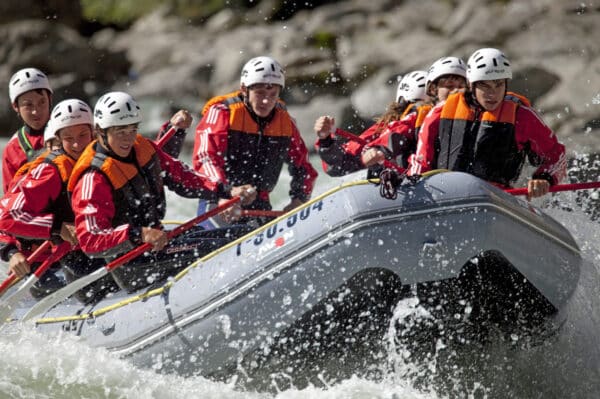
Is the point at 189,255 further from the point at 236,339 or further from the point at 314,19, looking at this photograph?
the point at 314,19

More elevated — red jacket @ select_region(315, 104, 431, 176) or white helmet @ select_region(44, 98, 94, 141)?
red jacket @ select_region(315, 104, 431, 176)

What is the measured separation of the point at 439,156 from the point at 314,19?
37.4ft

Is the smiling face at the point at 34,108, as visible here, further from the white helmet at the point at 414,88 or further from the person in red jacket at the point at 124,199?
the white helmet at the point at 414,88

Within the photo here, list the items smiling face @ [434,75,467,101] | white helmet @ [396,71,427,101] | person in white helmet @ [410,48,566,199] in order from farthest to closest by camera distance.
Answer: white helmet @ [396,71,427,101]
smiling face @ [434,75,467,101]
person in white helmet @ [410,48,566,199]

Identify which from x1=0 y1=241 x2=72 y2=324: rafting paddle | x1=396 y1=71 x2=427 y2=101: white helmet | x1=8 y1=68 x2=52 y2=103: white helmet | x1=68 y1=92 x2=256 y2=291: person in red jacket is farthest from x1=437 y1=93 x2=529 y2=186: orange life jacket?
x1=8 y1=68 x2=52 y2=103: white helmet

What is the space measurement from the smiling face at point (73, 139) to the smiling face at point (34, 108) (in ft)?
3.88

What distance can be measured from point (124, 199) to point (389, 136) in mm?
2200

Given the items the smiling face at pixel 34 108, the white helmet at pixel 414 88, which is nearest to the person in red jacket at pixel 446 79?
the white helmet at pixel 414 88

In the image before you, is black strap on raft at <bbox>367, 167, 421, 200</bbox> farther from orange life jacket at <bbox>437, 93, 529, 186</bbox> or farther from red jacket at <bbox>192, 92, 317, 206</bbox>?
red jacket at <bbox>192, 92, 317, 206</bbox>

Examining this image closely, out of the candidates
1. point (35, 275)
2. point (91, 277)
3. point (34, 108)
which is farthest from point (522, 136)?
point (34, 108)

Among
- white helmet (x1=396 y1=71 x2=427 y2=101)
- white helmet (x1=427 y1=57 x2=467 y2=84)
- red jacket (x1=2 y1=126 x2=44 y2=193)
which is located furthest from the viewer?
white helmet (x1=396 y1=71 x2=427 y2=101)

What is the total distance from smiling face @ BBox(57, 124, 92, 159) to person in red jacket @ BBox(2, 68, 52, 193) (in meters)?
1.01

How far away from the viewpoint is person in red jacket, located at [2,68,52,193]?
6.88m

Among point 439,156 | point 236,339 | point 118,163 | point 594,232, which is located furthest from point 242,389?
point 594,232
